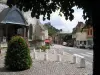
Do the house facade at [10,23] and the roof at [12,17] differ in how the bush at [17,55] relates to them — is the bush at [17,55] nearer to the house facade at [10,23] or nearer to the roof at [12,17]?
the house facade at [10,23]

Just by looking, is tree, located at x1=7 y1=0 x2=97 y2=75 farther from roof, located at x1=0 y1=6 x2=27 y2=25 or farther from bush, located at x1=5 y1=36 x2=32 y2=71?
roof, located at x1=0 y1=6 x2=27 y2=25

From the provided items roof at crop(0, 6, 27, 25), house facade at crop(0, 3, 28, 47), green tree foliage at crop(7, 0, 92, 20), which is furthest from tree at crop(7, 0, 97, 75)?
roof at crop(0, 6, 27, 25)

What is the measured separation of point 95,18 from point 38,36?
136 ft

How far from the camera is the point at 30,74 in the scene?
12.4 metres

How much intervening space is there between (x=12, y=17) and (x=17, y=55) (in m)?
21.7

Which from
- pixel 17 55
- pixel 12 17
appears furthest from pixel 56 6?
pixel 12 17

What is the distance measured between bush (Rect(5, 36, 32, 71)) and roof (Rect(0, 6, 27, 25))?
66.5 feet

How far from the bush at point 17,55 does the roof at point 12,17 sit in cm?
2028

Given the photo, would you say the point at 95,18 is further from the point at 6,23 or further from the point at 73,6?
the point at 6,23

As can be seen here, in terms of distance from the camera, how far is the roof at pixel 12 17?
3360 centimetres

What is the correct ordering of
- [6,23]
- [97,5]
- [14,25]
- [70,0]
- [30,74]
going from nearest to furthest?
[97,5]
[70,0]
[30,74]
[6,23]
[14,25]

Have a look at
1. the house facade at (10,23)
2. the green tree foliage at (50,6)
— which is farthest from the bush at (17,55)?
the house facade at (10,23)

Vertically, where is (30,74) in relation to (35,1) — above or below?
below

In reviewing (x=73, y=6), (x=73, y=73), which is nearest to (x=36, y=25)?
(x=73, y=73)
